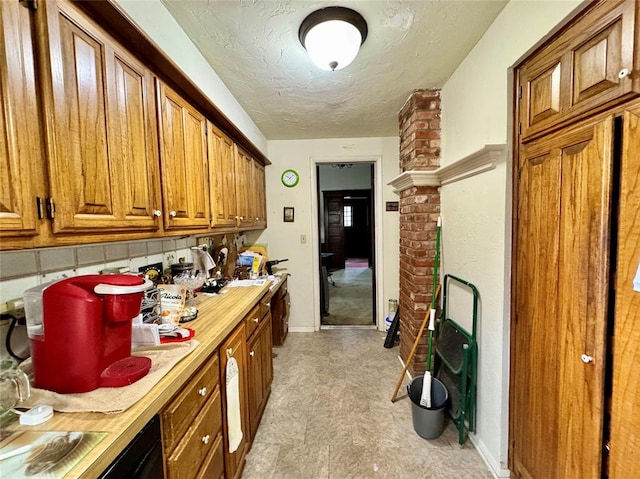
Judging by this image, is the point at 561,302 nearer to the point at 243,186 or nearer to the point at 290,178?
the point at 243,186

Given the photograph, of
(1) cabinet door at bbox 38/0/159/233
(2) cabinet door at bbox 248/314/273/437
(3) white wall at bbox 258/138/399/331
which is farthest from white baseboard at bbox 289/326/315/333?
(1) cabinet door at bbox 38/0/159/233

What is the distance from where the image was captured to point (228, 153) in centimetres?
229

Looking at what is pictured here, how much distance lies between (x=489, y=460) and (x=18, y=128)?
251 centimetres

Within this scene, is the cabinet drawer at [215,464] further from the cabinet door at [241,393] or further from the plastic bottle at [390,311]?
the plastic bottle at [390,311]

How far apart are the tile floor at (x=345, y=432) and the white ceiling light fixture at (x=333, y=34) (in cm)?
231

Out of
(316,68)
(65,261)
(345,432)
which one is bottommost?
(345,432)

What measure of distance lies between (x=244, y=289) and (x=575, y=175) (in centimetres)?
202

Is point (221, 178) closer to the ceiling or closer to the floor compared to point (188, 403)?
closer to the ceiling

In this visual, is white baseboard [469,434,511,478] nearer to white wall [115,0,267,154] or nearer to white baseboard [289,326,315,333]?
white baseboard [289,326,315,333]

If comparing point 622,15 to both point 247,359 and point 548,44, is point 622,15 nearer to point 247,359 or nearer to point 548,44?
point 548,44

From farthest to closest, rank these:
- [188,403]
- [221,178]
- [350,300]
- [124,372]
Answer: [350,300]
[221,178]
[188,403]
[124,372]

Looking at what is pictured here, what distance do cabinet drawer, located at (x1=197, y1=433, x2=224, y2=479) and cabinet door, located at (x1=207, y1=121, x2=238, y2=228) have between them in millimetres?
1270

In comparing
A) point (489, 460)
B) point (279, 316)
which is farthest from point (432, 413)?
point (279, 316)

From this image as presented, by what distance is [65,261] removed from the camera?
1.20 m
